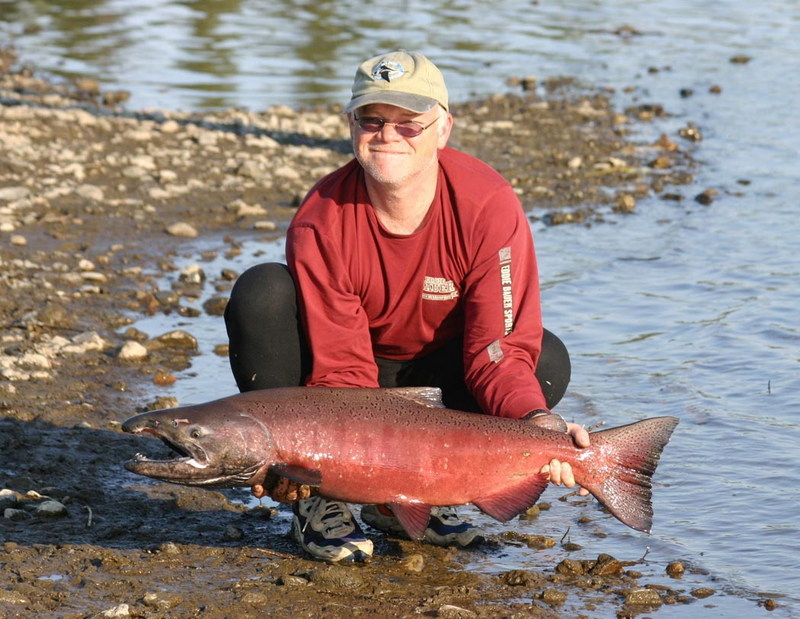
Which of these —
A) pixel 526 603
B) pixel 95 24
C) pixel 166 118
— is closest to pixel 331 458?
pixel 526 603

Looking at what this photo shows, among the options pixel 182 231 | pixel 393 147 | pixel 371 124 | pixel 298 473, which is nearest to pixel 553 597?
pixel 298 473

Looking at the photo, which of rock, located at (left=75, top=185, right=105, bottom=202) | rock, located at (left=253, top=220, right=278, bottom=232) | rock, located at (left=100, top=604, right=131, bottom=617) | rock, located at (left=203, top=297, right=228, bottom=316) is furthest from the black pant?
rock, located at (left=75, top=185, right=105, bottom=202)

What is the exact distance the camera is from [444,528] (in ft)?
15.1

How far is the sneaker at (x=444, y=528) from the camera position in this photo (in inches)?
180

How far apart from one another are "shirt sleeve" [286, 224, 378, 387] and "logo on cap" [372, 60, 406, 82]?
58 cm

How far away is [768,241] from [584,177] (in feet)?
7.09

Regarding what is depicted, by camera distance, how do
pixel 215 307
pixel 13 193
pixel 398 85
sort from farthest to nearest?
1. pixel 13 193
2. pixel 215 307
3. pixel 398 85

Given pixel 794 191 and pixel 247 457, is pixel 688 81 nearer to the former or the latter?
pixel 794 191

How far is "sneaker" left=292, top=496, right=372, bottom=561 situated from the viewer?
4324 millimetres

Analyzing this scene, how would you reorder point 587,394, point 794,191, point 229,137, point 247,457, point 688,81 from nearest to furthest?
point 247,457 → point 587,394 → point 794,191 → point 229,137 → point 688,81

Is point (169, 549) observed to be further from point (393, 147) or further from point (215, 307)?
point (215, 307)

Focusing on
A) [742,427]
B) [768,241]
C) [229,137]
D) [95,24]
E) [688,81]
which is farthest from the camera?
[95,24]

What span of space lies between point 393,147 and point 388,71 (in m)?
0.25

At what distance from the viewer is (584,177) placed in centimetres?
1066
